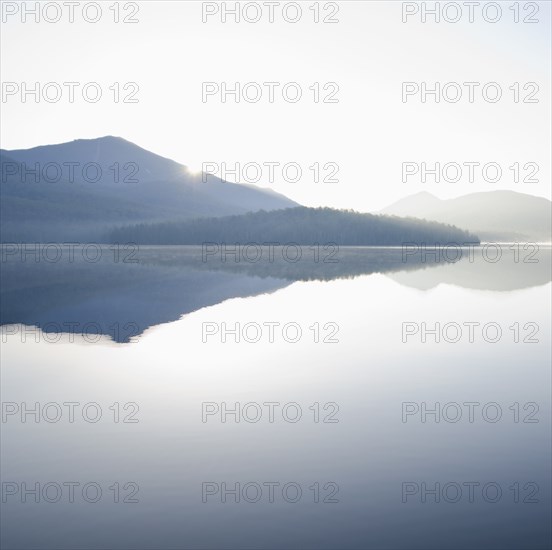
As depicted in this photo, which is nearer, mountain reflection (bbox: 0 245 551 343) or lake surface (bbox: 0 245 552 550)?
lake surface (bbox: 0 245 552 550)

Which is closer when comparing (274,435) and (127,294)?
(274,435)

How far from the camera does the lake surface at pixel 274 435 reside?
11609mm

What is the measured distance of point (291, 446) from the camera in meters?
15.9

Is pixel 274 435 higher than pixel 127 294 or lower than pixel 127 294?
lower

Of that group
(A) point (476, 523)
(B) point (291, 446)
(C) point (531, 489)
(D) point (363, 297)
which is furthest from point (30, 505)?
(D) point (363, 297)

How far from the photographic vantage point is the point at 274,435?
55.3 feet

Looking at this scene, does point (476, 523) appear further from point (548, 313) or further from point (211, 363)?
point (548, 313)

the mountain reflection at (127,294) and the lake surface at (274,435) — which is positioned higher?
the mountain reflection at (127,294)

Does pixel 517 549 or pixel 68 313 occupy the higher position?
pixel 68 313

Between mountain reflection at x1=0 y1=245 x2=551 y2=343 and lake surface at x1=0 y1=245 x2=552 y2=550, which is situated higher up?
mountain reflection at x1=0 y1=245 x2=551 y2=343

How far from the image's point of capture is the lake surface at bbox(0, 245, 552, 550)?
1161cm

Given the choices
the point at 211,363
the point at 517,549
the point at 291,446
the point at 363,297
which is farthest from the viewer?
the point at 363,297

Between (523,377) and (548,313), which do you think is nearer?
(523,377)

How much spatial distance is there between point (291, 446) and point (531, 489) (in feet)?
19.5
